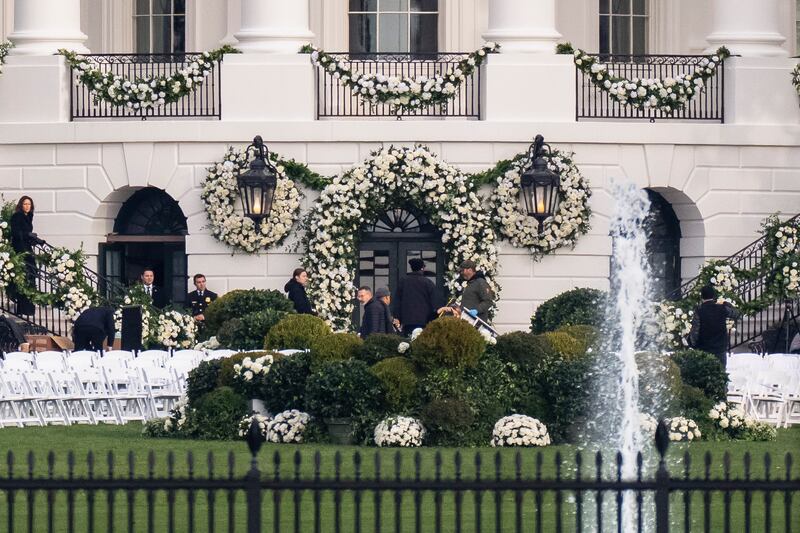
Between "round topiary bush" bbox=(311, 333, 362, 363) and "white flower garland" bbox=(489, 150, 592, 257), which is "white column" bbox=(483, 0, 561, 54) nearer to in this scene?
"white flower garland" bbox=(489, 150, 592, 257)

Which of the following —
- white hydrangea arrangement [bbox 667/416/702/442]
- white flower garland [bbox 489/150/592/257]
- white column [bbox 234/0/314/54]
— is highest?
white column [bbox 234/0/314/54]

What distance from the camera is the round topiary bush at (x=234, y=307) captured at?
3006 centimetres

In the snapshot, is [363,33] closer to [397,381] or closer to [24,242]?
[24,242]

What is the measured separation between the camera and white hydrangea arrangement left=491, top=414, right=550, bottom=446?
74.9 feet

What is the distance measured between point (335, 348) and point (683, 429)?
3614 mm

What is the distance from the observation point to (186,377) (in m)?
26.6

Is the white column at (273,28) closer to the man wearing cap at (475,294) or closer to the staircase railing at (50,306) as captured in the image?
the staircase railing at (50,306)

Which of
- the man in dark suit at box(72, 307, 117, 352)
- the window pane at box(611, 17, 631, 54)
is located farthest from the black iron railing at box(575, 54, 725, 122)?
the man in dark suit at box(72, 307, 117, 352)

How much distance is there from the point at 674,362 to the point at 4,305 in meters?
12.3

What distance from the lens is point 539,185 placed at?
110 ft

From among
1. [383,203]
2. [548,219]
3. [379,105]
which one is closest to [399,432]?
[383,203]

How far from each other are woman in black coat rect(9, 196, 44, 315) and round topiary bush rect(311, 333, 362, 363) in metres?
9.91

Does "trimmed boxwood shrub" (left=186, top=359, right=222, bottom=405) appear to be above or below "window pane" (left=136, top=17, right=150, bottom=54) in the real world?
below

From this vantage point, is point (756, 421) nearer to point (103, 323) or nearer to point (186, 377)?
point (186, 377)
